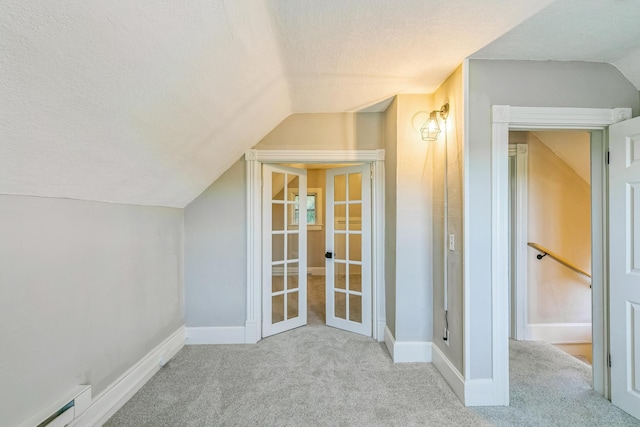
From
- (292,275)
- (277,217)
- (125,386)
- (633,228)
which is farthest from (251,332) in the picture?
(633,228)

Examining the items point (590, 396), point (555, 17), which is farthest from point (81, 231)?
point (590, 396)

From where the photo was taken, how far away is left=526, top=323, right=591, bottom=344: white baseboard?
283 cm

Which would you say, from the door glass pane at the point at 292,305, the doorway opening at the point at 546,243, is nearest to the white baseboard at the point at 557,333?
the doorway opening at the point at 546,243

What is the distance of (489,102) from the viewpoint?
75.2 inches

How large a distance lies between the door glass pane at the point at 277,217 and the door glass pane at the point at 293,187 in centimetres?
15

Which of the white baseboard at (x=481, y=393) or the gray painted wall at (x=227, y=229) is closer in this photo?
the white baseboard at (x=481, y=393)

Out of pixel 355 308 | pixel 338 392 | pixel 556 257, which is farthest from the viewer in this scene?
pixel 355 308

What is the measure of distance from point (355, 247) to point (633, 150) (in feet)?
7.29

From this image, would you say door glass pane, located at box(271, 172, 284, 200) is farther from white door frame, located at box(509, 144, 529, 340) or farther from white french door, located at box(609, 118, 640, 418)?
white french door, located at box(609, 118, 640, 418)

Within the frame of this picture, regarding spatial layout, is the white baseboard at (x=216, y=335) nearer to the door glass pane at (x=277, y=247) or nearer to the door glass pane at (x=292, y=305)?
the door glass pane at (x=292, y=305)

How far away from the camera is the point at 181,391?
2018 mm

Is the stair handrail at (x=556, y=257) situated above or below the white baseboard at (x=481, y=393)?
above

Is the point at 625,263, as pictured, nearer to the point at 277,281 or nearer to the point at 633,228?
the point at 633,228

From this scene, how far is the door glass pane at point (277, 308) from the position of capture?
3.03 metres
